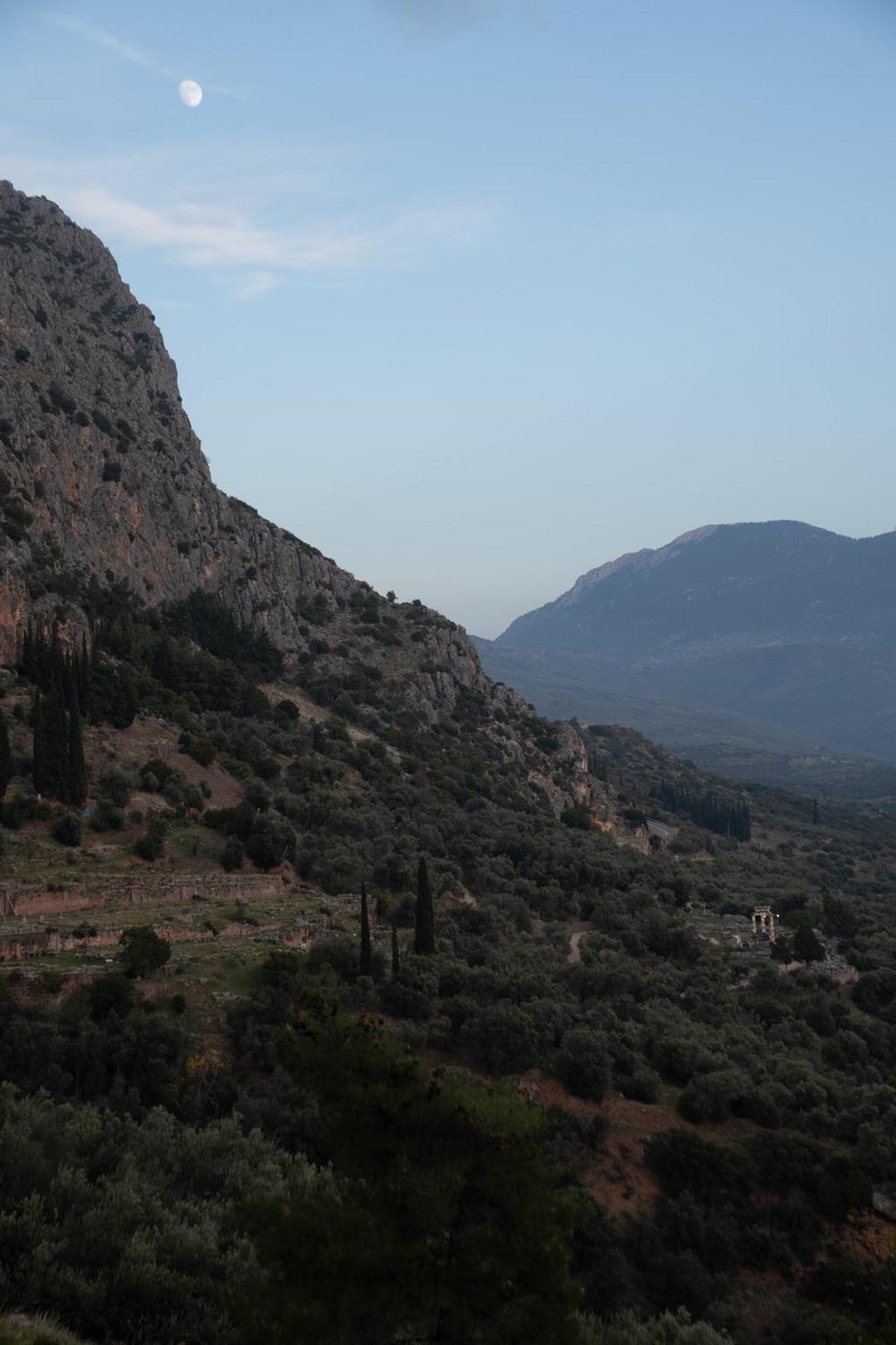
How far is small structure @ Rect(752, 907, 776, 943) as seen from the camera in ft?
194

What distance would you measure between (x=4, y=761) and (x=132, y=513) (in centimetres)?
5015

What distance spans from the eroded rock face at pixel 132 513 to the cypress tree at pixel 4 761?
61.2 feet

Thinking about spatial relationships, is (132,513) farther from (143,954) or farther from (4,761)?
(143,954)

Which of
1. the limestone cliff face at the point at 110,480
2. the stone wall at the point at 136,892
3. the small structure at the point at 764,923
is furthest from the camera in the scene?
the limestone cliff face at the point at 110,480

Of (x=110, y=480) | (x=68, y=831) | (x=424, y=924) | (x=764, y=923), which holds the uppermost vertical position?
(x=110, y=480)

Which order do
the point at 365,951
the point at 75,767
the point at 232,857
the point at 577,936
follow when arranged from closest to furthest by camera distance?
the point at 365,951, the point at 232,857, the point at 75,767, the point at 577,936

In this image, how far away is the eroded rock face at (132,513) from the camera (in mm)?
78875

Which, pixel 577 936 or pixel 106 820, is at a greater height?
pixel 106 820

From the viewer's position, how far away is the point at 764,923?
61.3 metres

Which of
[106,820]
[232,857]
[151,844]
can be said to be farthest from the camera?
[232,857]

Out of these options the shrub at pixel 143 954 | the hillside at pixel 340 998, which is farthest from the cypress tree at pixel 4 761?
the shrub at pixel 143 954

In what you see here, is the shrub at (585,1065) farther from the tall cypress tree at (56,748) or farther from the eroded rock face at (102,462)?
the eroded rock face at (102,462)

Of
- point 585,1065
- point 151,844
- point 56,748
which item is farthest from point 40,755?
point 585,1065

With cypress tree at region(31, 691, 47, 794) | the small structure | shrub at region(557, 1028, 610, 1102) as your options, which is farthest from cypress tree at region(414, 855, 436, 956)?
the small structure
